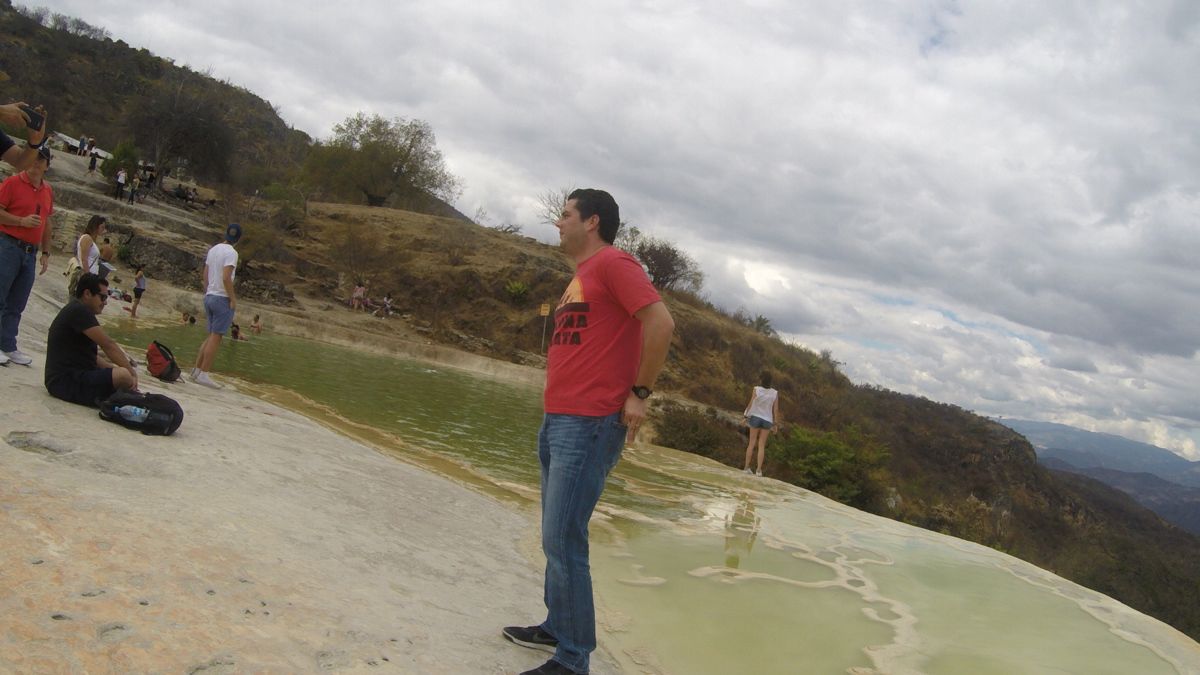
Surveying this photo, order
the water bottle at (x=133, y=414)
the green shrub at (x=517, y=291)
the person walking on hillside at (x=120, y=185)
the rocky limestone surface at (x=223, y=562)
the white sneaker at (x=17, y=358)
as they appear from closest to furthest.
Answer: the rocky limestone surface at (x=223, y=562) < the water bottle at (x=133, y=414) < the white sneaker at (x=17, y=358) < the person walking on hillside at (x=120, y=185) < the green shrub at (x=517, y=291)

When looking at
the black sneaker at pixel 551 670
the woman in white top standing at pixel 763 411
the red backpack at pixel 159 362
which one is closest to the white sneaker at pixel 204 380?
the red backpack at pixel 159 362

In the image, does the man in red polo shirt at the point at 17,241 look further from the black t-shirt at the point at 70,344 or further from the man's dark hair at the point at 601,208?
the man's dark hair at the point at 601,208

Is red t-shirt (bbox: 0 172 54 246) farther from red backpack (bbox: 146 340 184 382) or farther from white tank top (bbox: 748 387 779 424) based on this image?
white tank top (bbox: 748 387 779 424)

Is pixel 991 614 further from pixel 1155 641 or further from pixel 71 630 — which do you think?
pixel 71 630

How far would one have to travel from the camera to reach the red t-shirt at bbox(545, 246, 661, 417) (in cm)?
272

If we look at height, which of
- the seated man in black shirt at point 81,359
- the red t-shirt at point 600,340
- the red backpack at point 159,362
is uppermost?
the red t-shirt at point 600,340

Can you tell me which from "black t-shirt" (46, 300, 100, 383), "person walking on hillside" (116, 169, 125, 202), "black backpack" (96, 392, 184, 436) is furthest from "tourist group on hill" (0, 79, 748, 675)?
"person walking on hillside" (116, 169, 125, 202)

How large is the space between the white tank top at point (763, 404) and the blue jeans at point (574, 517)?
28.1 ft

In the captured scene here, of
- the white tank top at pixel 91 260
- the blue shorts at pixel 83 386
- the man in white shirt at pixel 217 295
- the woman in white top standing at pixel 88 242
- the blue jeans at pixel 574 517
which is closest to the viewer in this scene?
the blue jeans at pixel 574 517

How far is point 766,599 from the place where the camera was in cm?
457

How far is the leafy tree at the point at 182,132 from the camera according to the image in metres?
37.8

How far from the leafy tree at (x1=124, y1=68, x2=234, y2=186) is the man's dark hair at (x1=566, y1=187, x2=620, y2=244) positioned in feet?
131

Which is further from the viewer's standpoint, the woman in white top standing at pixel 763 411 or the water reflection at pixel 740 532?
the woman in white top standing at pixel 763 411

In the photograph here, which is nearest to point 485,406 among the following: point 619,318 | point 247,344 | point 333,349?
point 247,344
